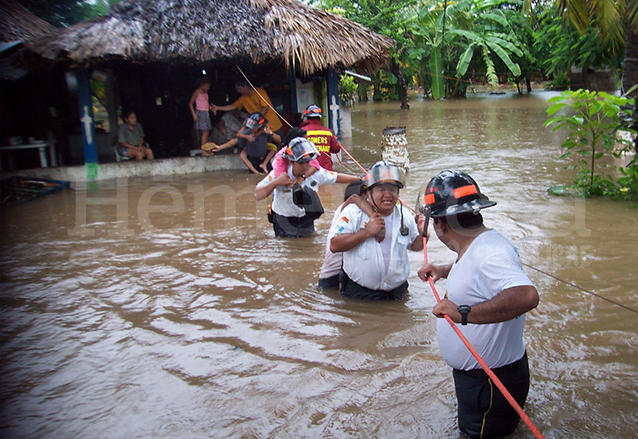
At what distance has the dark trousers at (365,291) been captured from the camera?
483 centimetres

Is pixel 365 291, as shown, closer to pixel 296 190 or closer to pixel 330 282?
pixel 330 282

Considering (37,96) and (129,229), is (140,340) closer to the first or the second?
(129,229)

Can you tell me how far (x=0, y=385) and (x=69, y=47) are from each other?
27.5 feet

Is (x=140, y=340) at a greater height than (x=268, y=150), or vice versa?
(x=268, y=150)

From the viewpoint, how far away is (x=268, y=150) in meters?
12.0

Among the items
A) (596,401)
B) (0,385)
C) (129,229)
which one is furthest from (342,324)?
(129,229)

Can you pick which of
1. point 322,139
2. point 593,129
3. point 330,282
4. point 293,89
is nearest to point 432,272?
point 330,282

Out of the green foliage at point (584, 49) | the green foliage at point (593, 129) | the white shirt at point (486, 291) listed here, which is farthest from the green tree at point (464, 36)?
the white shirt at point (486, 291)

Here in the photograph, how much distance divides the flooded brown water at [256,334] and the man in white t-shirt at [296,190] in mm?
228

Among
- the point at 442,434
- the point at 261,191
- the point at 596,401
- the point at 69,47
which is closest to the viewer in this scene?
the point at 442,434

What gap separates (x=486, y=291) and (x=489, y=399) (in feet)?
2.01

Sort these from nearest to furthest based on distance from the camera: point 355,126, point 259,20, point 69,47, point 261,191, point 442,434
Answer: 1. point 442,434
2. point 261,191
3. point 69,47
4. point 259,20
5. point 355,126

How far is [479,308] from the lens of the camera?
8.25ft

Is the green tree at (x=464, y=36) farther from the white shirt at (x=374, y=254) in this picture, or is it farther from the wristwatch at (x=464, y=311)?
the wristwatch at (x=464, y=311)
